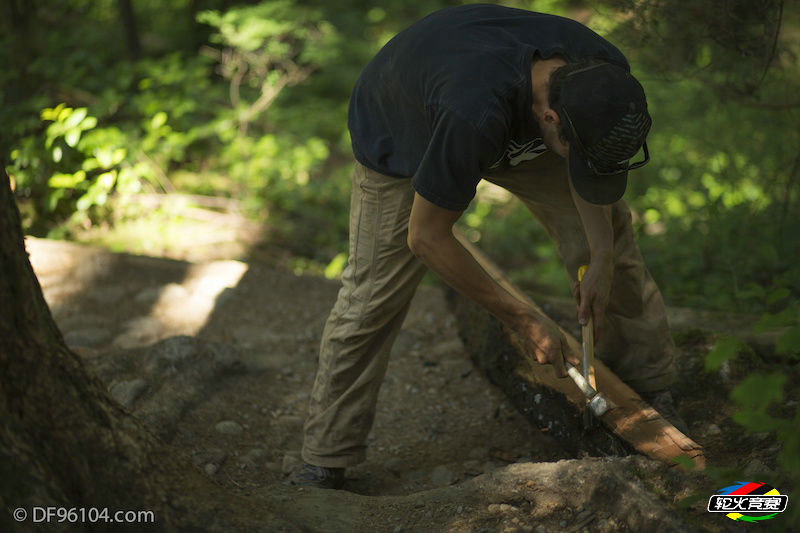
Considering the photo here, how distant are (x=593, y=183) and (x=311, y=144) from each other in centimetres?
497

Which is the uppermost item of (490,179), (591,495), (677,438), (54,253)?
(490,179)

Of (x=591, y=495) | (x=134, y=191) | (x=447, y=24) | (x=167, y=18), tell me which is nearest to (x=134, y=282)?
(x=134, y=191)

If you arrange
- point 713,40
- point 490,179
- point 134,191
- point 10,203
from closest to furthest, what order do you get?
point 10,203 < point 490,179 < point 713,40 < point 134,191

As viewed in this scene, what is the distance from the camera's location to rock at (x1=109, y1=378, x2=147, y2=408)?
3.06 m

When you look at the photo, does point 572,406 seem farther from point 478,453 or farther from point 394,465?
point 394,465

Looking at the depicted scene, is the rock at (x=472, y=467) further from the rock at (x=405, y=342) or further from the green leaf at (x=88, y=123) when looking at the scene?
the green leaf at (x=88, y=123)

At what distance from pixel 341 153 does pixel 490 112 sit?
23.1 feet

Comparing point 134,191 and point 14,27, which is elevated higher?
point 14,27

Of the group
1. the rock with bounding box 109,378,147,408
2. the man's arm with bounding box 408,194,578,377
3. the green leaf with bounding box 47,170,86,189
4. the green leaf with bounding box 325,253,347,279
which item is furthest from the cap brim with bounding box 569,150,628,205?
the green leaf with bounding box 47,170,86,189

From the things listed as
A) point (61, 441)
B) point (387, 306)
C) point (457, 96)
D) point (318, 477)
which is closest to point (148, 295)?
point (318, 477)

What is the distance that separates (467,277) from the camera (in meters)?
2.19

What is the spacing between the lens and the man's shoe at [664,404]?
9.00ft

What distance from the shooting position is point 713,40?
3.72 m

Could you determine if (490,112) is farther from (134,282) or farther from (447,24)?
(134,282)
